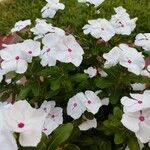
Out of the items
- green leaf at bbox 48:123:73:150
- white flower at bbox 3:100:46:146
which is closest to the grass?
green leaf at bbox 48:123:73:150

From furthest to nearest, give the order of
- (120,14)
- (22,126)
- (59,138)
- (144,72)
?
(120,14) < (144,72) < (59,138) < (22,126)

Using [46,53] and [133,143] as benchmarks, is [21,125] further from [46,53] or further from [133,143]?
[46,53]

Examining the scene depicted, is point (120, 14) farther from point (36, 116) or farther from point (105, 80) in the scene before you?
point (36, 116)

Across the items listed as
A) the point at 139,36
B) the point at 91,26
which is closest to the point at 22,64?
the point at 91,26

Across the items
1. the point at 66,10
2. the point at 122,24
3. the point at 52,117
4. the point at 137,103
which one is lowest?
the point at 66,10

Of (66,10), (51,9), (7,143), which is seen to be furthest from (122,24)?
(66,10)

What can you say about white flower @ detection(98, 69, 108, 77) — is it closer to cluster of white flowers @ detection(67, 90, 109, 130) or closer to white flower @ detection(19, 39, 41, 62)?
cluster of white flowers @ detection(67, 90, 109, 130)

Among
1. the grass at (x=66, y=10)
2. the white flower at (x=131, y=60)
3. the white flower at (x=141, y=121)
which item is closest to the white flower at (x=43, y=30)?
the white flower at (x=131, y=60)
